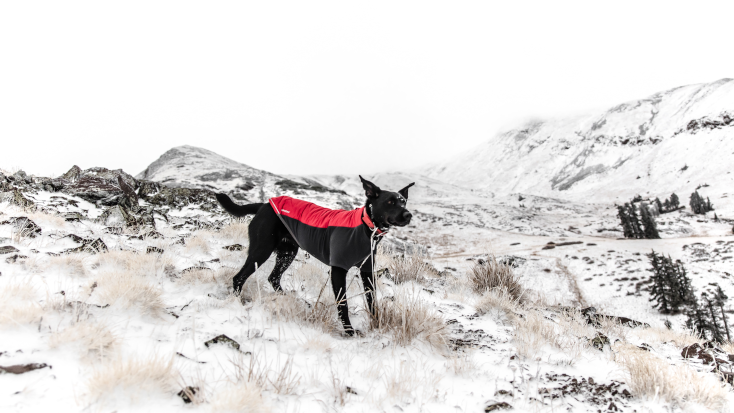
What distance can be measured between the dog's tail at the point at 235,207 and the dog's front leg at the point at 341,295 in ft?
4.69

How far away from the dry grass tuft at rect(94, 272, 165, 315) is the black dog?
837mm

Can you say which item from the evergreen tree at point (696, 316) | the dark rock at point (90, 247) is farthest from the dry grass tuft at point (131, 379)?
the evergreen tree at point (696, 316)

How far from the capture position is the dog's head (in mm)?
3127

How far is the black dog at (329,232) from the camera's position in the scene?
3193 millimetres

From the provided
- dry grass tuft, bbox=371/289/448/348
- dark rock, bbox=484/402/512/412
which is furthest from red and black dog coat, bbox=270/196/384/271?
dark rock, bbox=484/402/512/412

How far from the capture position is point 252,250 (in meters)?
3.56

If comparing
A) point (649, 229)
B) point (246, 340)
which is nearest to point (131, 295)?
point (246, 340)

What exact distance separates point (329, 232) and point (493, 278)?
3.65m

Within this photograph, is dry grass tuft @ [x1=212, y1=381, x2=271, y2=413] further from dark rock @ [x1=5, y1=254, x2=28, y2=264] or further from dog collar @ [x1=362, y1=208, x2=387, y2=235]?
dark rock @ [x1=5, y1=254, x2=28, y2=264]

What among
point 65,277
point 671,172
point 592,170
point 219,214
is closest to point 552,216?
point 219,214

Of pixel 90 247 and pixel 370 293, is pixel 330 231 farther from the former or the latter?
pixel 90 247

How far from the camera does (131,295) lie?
2498 millimetres

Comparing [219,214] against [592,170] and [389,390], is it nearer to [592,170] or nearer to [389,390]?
[389,390]

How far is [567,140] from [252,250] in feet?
633
